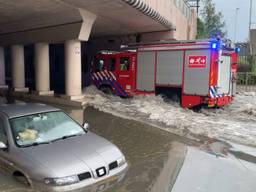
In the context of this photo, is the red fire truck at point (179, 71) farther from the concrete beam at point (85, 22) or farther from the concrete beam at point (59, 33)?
the concrete beam at point (59, 33)

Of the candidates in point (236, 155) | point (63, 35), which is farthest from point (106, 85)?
point (236, 155)

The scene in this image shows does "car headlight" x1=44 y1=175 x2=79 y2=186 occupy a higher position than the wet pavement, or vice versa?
"car headlight" x1=44 y1=175 x2=79 y2=186

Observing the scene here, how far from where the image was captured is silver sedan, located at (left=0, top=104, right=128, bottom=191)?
185 inches

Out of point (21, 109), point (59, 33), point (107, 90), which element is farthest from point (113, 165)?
point (107, 90)

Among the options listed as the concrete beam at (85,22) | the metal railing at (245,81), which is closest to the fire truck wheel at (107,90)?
the concrete beam at (85,22)

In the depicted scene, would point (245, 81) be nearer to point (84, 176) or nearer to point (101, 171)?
point (101, 171)

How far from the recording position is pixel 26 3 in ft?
39.8

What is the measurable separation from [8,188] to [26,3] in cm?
867

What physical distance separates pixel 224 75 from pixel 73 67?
694 centimetres

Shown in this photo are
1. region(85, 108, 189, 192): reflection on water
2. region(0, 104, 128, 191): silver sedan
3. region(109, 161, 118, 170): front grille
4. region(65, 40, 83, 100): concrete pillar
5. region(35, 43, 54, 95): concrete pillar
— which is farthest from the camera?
region(35, 43, 54, 95): concrete pillar

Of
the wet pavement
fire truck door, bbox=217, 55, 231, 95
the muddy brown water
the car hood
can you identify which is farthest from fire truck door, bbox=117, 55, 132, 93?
the car hood

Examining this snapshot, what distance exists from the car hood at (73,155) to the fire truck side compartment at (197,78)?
8.36 metres

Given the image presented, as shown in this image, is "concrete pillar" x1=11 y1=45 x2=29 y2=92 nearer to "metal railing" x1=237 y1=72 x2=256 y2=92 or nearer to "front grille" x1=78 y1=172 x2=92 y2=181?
"metal railing" x1=237 y1=72 x2=256 y2=92

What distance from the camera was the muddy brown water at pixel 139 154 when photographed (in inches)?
214
